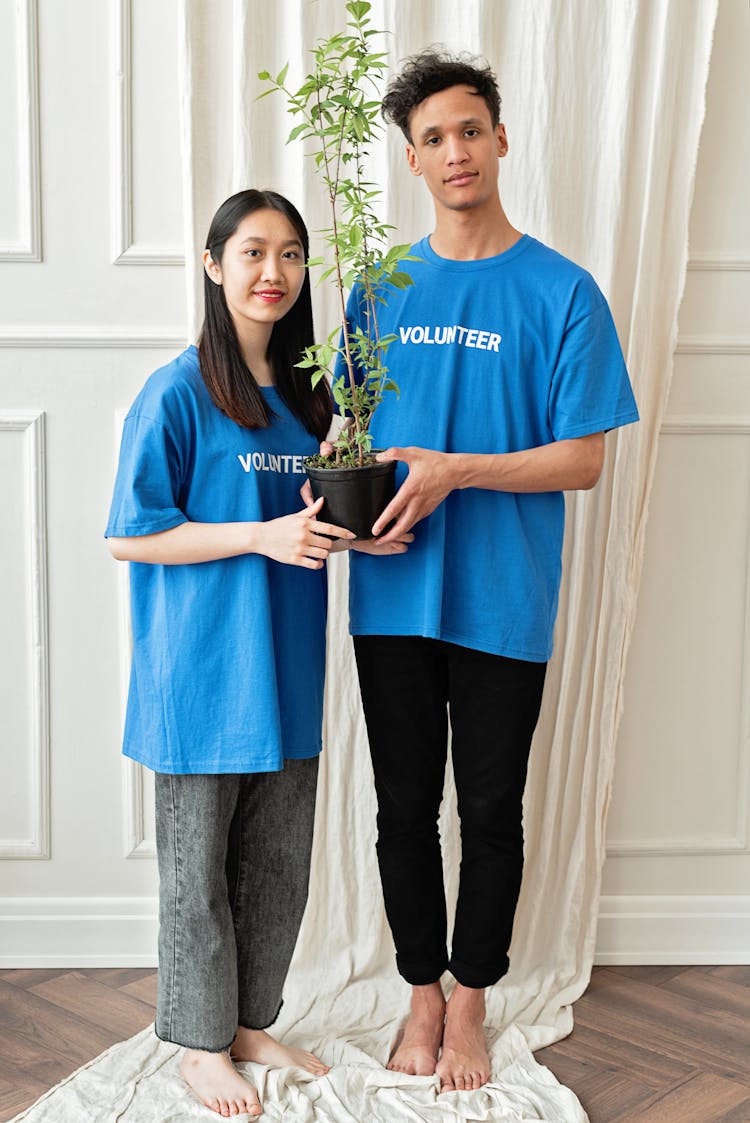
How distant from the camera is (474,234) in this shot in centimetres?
173

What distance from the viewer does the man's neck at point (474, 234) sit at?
171cm

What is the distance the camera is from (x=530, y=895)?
222 centimetres

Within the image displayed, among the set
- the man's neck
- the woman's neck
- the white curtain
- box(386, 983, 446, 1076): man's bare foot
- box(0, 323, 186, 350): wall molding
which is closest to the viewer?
the woman's neck

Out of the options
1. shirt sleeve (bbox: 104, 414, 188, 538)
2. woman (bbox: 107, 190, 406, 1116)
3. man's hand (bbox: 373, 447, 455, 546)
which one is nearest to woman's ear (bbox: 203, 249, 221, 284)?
woman (bbox: 107, 190, 406, 1116)

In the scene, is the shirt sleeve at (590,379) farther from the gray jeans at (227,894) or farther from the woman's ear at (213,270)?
the gray jeans at (227,894)

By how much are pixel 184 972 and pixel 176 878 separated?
146mm

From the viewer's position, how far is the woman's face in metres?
1.54

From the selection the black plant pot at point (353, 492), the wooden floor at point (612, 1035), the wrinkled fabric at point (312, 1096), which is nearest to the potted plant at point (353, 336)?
the black plant pot at point (353, 492)

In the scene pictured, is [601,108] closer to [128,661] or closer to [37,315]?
[37,315]

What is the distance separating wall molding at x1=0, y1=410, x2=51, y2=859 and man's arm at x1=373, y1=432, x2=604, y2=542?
2.91ft

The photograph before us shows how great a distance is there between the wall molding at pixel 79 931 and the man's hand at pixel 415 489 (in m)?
1.13

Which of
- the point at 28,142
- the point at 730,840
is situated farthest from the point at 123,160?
the point at 730,840

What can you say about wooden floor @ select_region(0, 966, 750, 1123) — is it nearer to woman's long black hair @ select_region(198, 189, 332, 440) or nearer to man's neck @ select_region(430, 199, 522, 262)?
woman's long black hair @ select_region(198, 189, 332, 440)

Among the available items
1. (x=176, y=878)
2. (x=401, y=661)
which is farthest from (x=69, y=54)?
(x=176, y=878)
